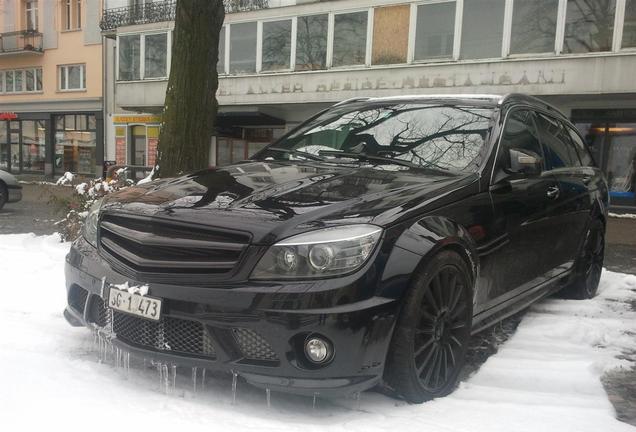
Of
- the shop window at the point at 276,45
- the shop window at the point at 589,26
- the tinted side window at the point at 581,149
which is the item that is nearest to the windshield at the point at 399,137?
the tinted side window at the point at 581,149

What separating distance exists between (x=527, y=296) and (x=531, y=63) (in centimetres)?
1392

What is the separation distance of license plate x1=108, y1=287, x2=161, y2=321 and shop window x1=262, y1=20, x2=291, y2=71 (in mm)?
18176

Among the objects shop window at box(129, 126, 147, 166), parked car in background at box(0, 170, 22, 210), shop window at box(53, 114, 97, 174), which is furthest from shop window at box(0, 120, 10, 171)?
parked car in background at box(0, 170, 22, 210)

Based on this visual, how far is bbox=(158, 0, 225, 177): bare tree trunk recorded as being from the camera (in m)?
6.04

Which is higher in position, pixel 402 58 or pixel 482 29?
pixel 482 29

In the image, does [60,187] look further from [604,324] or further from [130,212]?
[604,324]

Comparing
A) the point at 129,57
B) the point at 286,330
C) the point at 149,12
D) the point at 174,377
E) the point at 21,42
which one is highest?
the point at 149,12

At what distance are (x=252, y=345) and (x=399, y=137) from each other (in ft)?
6.02

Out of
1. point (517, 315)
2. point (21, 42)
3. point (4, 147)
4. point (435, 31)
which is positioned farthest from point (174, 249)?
point (4, 147)

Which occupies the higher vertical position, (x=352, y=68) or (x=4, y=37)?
(x=4, y=37)

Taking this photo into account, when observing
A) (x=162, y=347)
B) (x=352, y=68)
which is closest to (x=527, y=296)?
(x=162, y=347)

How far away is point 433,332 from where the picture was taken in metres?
2.67

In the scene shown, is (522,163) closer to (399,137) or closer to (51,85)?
(399,137)

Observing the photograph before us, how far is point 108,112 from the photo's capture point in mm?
26438
